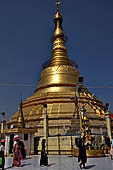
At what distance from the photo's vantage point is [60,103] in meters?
28.2

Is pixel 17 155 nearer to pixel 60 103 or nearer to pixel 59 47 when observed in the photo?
pixel 60 103

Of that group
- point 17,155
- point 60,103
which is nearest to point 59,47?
point 60,103

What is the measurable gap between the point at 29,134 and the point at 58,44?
25.5m

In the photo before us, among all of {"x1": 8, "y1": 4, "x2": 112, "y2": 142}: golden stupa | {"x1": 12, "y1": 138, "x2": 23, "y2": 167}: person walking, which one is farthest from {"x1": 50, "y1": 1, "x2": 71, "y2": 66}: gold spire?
{"x1": 12, "y1": 138, "x2": 23, "y2": 167}: person walking

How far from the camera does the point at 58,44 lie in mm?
40938

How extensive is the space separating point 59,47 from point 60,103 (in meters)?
16.9

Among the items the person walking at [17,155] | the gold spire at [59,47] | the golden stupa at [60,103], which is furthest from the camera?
the gold spire at [59,47]

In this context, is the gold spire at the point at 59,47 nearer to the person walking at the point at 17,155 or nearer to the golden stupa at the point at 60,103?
the golden stupa at the point at 60,103

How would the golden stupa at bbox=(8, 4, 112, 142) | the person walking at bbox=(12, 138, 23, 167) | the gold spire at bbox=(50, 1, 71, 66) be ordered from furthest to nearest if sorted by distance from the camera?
the gold spire at bbox=(50, 1, 71, 66), the golden stupa at bbox=(8, 4, 112, 142), the person walking at bbox=(12, 138, 23, 167)

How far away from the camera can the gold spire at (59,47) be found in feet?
125

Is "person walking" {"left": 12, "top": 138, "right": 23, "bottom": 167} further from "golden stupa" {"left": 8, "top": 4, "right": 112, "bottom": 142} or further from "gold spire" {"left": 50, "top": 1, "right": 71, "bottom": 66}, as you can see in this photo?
"gold spire" {"left": 50, "top": 1, "right": 71, "bottom": 66}

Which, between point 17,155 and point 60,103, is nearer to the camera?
point 17,155

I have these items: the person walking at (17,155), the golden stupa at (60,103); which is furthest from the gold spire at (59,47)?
the person walking at (17,155)

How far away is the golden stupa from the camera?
23531 millimetres
